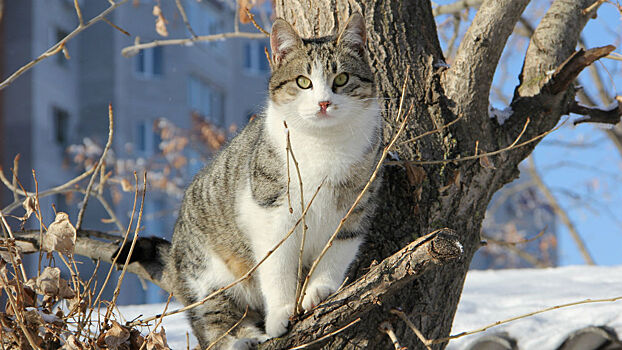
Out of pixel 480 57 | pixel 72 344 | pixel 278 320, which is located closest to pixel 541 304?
pixel 480 57

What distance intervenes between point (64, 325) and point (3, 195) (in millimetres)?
7607

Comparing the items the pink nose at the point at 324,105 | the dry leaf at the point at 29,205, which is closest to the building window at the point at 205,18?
the pink nose at the point at 324,105

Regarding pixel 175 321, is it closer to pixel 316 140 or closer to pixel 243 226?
pixel 243 226

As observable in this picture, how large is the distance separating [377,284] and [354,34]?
1.05m

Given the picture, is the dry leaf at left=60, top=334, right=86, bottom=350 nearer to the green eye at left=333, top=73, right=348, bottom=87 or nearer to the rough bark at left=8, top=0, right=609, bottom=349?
the rough bark at left=8, top=0, right=609, bottom=349

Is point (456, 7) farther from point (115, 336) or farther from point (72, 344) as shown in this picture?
point (72, 344)

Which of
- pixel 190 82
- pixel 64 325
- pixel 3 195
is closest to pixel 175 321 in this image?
pixel 64 325

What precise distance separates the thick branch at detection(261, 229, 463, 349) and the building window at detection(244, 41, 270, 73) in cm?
1535

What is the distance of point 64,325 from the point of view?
6.35 ft

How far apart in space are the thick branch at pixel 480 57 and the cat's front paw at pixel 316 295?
101 cm

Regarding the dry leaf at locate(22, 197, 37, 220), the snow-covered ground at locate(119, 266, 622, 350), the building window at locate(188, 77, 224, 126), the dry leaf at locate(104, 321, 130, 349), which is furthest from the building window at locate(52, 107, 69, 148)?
the dry leaf at locate(104, 321, 130, 349)

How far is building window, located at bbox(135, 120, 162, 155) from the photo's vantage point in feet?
41.5

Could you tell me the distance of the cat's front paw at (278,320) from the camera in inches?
87.4

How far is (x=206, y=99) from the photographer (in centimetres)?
1450
